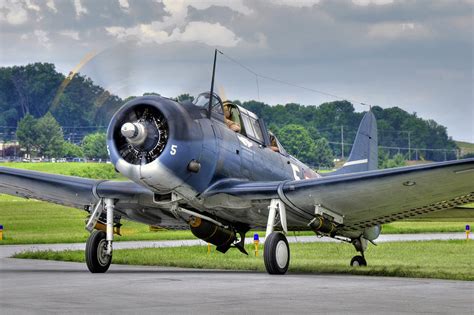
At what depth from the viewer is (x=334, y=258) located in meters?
26.2

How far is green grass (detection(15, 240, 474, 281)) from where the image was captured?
1983 centimetres

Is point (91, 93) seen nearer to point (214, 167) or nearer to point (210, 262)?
point (214, 167)

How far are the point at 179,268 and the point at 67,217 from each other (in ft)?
111

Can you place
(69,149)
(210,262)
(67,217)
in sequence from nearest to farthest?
(210,262) → (67,217) → (69,149)

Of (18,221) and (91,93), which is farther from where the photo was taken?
(18,221)

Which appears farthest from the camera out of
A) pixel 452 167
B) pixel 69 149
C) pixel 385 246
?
pixel 69 149

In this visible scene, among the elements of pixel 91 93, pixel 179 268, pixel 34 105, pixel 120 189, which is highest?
pixel 34 105

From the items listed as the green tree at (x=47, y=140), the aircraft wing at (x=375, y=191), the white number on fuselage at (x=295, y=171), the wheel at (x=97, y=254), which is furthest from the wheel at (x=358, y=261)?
the green tree at (x=47, y=140)

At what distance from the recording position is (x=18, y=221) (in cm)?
4888

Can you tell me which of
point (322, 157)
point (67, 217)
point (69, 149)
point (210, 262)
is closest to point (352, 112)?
point (322, 157)

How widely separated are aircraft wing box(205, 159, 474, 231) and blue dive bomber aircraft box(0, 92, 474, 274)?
19 mm

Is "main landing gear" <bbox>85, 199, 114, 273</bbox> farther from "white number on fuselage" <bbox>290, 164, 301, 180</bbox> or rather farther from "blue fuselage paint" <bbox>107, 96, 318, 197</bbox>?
"white number on fuselage" <bbox>290, 164, 301, 180</bbox>

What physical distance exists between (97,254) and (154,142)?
9.26 feet

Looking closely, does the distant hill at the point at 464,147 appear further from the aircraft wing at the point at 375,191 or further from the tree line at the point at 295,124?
the aircraft wing at the point at 375,191
